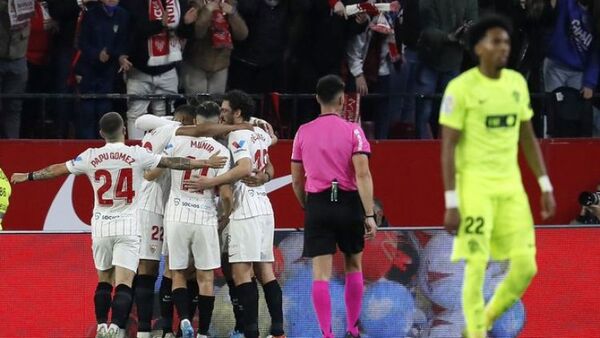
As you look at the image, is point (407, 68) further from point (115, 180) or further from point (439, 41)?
point (115, 180)

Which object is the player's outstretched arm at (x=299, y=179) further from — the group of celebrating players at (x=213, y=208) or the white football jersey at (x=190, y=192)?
the white football jersey at (x=190, y=192)

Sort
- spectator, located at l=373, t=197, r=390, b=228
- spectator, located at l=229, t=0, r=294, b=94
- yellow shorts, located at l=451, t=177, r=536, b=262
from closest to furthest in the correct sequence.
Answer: yellow shorts, located at l=451, t=177, r=536, b=262 → spectator, located at l=373, t=197, r=390, b=228 → spectator, located at l=229, t=0, r=294, b=94

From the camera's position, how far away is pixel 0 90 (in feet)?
60.4

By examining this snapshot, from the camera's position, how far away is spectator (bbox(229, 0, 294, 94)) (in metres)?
18.6

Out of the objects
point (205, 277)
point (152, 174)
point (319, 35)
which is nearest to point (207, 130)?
point (152, 174)

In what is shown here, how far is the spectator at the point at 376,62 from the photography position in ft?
61.4

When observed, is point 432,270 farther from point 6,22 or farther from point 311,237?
point 6,22

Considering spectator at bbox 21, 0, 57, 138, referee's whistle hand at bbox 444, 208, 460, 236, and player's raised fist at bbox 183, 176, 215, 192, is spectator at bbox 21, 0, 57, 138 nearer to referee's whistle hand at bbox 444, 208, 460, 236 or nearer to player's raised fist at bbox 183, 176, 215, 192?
player's raised fist at bbox 183, 176, 215, 192

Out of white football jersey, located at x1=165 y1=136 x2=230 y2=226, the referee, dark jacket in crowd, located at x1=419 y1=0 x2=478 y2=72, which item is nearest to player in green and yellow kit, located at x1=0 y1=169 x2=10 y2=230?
white football jersey, located at x1=165 y1=136 x2=230 y2=226

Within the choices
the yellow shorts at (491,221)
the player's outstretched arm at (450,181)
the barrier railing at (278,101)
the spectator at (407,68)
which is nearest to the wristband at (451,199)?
the player's outstretched arm at (450,181)

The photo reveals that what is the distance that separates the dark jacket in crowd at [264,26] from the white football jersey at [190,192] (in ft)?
12.2

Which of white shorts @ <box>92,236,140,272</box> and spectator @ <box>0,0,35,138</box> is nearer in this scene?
white shorts @ <box>92,236,140,272</box>

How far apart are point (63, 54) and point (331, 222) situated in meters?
5.59

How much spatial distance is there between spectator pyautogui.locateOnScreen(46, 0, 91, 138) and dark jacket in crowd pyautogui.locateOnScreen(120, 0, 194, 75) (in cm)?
64
